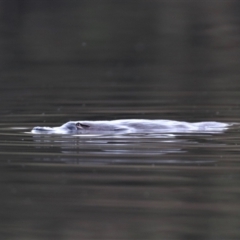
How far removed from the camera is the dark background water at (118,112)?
3484mm

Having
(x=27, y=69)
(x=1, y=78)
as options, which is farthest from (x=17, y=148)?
(x=27, y=69)

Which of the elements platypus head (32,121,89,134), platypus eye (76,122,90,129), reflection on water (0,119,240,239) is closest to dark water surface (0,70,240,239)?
reflection on water (0,119,240,239)

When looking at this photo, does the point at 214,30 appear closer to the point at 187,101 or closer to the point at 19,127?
the point at 187,101

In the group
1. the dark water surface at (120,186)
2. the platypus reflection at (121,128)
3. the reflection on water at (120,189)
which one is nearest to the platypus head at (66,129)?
the platypus reflection at (121,128)

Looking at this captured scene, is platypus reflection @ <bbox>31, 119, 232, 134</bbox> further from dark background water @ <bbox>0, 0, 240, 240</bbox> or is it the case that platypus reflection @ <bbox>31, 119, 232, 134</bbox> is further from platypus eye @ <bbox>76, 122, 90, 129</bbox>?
dark background water @ <bbox>0, 0, 240, 240</bbox>

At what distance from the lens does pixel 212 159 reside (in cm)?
505

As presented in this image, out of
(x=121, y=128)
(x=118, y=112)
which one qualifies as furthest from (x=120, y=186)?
(x=118, y=112)

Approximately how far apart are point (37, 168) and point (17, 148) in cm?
109

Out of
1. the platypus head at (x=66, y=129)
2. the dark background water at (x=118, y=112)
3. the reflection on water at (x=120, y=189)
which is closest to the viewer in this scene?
the reflection on water at (x=120, y=189)

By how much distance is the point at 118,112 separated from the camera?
9.88m

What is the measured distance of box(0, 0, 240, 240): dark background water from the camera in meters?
3.48

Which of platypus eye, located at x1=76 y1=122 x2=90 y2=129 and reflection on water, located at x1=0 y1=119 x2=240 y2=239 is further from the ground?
platypus eye, located at x1=76 y1=122 x2=90 y2=129

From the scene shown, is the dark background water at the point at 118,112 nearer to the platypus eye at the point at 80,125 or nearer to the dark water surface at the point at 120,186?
the dark water surface at the point at 120,186

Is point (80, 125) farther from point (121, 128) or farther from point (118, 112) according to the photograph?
point (118, 112)
